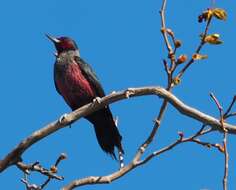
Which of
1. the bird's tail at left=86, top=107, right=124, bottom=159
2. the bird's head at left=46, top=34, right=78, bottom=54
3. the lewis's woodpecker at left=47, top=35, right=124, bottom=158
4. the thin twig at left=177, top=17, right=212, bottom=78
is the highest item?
the bird's head at left=46, top=34, right=78, bottom=54

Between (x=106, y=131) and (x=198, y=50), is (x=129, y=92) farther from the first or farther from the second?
(x=106, y=131)

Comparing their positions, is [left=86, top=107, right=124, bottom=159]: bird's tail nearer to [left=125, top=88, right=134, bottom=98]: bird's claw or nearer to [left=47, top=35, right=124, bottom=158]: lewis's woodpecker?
[left=47, top=35, right=124, bottom=158]: lewis's woodpecker

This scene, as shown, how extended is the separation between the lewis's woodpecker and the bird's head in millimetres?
408

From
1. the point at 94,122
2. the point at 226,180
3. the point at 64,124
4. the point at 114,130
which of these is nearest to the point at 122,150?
the point at 114,130

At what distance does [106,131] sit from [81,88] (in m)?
0.88

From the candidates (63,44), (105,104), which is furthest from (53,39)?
(105,104)

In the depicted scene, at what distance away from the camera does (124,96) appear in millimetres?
→ 5359

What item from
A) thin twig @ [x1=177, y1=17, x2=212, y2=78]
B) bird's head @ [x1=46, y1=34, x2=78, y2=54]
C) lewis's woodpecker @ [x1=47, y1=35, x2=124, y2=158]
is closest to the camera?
thin twig @ [x1=177, y1=17, x2=212, y2=78]

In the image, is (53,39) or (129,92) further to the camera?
(53,39)

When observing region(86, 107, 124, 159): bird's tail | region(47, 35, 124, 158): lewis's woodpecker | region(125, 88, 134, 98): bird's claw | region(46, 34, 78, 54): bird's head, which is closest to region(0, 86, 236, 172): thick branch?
region(125, 88, 134, 98): bird's claw

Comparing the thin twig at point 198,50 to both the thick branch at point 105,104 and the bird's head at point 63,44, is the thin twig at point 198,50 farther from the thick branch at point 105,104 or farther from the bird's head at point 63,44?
the bird's head at point 63,44

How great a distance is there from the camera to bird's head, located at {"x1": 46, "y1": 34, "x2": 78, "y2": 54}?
1019cm

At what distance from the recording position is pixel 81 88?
29.6 feet

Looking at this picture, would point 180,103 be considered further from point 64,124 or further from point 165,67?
point 64,124
